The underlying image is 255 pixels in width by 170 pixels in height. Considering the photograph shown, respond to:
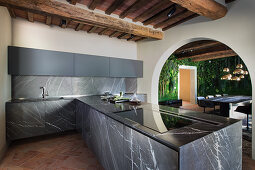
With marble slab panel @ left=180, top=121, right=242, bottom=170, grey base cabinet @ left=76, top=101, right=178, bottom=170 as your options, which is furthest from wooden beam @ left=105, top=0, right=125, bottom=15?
marble slab panel @ left=180, top=121, right=242, bottom=170

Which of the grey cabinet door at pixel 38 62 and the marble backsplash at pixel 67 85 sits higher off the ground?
the grey cabinet door at pixel 38 62

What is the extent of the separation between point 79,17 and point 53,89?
1.87m

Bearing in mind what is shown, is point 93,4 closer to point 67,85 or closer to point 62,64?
point 62,64

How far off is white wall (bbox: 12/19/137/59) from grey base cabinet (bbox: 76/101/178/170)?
7.77ft

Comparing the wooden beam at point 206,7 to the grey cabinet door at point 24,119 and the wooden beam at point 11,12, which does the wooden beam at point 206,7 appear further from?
the grey cabinet door at point 24,119

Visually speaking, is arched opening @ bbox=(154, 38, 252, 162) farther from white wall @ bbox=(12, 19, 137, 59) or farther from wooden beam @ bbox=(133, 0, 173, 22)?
wooden beam @ bbox=(133, 0, 173, 22)

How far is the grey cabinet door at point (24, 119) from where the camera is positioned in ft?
8.41

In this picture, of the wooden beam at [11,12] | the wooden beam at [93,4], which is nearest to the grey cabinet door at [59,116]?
the wooden beam at [11,12]

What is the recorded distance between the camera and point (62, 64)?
10.6ft

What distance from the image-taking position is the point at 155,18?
10.4 feet

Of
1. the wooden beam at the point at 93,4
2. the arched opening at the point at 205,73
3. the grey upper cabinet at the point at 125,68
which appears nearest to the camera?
the wooden beam at the point at 93,4

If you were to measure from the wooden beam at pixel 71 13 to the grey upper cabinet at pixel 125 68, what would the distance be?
3.27ft

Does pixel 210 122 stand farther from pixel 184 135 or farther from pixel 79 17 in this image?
pixel 79 17

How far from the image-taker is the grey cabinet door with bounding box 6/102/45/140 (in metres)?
2.56
